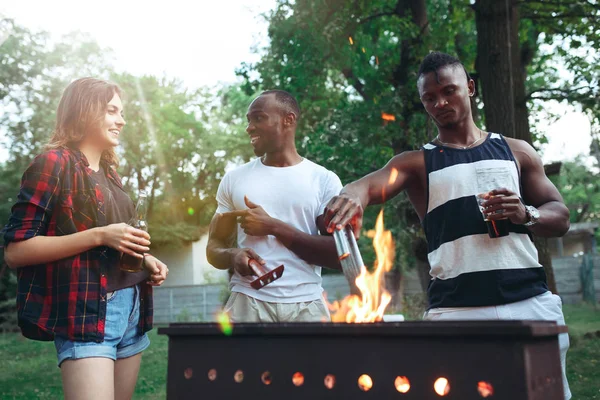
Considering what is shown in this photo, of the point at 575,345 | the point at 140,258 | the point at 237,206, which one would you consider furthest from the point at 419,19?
the point at 140,258

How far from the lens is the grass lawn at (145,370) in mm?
7750

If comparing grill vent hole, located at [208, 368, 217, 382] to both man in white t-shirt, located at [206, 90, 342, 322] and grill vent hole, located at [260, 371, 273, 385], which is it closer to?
grill vent hole, located at [260, 371, 273, 385]

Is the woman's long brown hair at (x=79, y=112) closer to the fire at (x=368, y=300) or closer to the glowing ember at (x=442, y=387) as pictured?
the fire at (x=368, y=300)

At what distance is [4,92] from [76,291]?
65.6 feet

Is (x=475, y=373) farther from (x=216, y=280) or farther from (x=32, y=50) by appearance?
(x=216, y=280)

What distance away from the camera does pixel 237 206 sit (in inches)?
129

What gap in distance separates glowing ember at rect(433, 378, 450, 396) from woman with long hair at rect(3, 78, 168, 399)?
1365mm

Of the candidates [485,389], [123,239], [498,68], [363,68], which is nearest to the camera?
[485,389]

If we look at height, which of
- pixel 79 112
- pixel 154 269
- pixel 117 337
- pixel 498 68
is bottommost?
pixel 117 337

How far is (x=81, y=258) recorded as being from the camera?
8.24ft

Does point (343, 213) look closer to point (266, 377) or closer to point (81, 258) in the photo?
point (266, 377)

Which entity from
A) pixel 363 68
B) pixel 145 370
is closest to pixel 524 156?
pixel 145 370

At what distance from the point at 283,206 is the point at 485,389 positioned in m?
1.68

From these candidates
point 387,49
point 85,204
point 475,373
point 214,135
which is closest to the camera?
point 475,373
